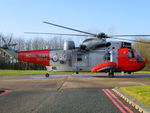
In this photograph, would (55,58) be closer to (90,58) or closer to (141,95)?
(90,58)

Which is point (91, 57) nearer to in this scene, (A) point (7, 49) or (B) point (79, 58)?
(B) point (79, 58)

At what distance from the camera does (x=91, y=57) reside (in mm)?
19453

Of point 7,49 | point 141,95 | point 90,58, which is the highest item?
point 7,49

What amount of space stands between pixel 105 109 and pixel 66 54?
14390mm

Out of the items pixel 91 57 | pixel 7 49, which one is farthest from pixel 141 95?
pixel 7 49

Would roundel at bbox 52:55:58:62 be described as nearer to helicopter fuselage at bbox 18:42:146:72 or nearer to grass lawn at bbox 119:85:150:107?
helicopter fuselage at bbox 18:42:146:72

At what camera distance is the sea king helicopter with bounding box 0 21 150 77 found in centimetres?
1881

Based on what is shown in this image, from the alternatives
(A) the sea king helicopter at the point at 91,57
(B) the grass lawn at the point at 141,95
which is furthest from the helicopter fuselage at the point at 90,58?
(B) the grass lawn at the point at 141,95

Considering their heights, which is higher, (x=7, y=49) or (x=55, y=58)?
(x=7, y=49)

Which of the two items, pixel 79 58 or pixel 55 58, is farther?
pixel 55 58

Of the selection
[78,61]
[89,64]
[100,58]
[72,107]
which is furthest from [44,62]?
[72,107]

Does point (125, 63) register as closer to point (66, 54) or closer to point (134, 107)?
point (66, 54)

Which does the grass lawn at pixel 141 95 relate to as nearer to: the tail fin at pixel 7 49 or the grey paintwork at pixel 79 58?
the grey paintwork at pixel 79 58

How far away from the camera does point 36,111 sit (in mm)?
5352
